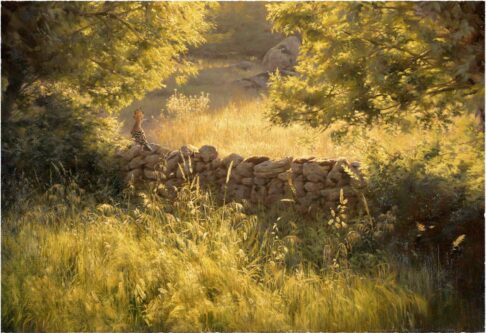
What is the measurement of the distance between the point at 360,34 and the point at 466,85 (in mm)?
1131

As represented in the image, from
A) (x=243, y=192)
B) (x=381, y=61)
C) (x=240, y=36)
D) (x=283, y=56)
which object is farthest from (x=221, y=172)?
(x=240, y=36)

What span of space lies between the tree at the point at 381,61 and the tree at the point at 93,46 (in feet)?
7.87

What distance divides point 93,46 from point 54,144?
2.17m

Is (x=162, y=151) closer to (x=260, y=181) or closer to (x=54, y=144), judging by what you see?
(x=54, y=144)

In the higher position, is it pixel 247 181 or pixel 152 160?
pixel 152 160

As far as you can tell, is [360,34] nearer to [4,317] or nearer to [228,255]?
[228,255]

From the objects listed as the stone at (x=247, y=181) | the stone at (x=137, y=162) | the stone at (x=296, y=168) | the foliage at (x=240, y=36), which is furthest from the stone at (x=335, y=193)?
the foliage at (x=240, y=36)

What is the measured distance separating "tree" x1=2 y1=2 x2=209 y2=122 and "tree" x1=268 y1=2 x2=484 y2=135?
7.87 ft

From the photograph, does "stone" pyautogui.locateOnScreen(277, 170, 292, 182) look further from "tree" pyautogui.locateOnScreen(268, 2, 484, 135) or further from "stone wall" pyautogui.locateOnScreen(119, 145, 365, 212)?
"tree" pyautogui.locateOnScreen(268, 2, 484, 135)

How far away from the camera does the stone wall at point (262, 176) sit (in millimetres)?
8180

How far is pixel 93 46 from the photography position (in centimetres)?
776

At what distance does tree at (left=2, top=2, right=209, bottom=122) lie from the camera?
701 cm

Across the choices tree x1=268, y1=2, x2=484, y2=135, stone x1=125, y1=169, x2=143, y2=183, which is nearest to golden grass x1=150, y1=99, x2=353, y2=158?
stone x1=125, y1=169, x2=143, y2=183

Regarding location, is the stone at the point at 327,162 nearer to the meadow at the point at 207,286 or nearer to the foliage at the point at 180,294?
the meadow at the point at 207,286
